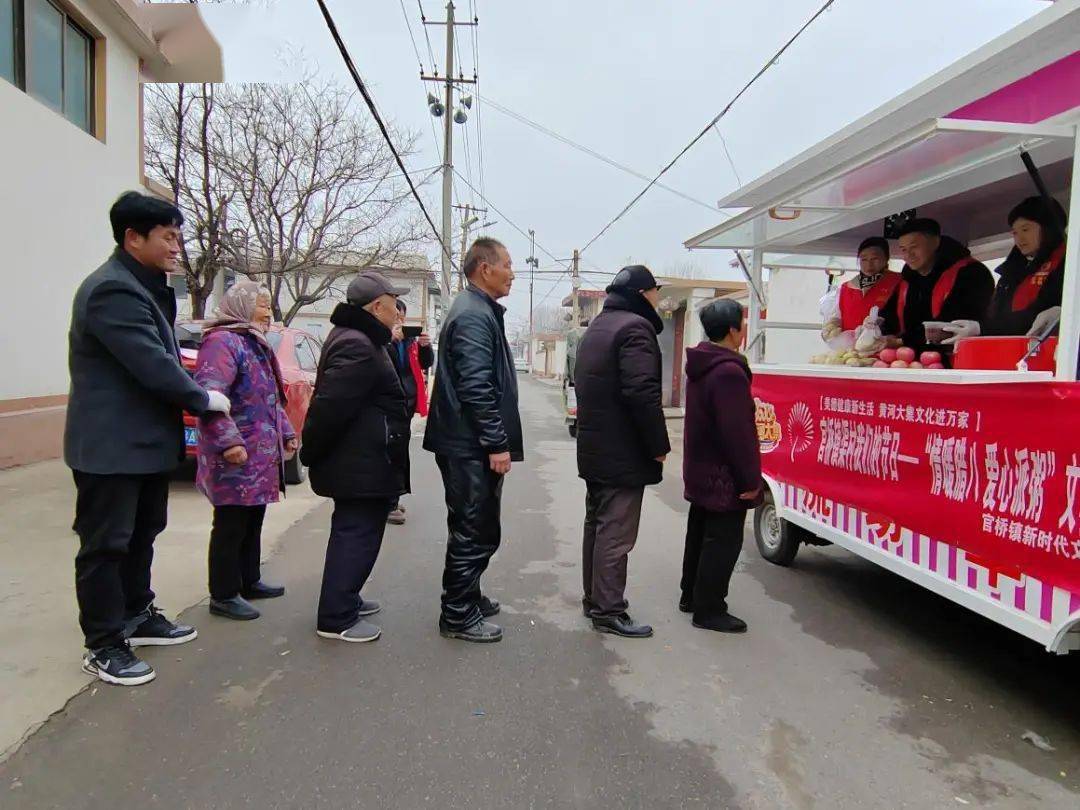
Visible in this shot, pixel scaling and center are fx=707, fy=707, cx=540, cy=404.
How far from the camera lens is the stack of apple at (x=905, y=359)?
13.2 feet

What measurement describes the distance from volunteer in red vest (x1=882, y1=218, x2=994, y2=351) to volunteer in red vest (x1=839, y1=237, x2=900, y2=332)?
119 mm

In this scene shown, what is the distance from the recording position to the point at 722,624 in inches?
154

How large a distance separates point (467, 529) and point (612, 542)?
0.79 meters

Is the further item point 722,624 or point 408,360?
point 408,360

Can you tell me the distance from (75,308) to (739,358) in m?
3.13

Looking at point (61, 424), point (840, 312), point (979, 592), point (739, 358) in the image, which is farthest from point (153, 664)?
point (61, 424)

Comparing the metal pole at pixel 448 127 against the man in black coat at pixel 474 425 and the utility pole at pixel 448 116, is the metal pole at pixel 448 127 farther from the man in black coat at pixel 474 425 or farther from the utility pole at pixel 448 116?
the man in black coat at pixel 474 425

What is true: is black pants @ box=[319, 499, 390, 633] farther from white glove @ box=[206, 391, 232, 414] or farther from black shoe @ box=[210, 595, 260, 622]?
white glove @ box=[206, 391, 232, 414]

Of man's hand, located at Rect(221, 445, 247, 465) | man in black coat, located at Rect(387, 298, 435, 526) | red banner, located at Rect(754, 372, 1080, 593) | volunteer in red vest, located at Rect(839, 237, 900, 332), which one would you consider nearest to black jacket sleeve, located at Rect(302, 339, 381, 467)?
man's hand, located at Rect(221, 445, 247, 465)

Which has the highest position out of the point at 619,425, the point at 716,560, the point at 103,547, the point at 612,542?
the point at 619,425

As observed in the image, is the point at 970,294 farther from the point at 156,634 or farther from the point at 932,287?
the point at 156,634

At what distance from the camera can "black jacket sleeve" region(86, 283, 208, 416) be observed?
2.86m

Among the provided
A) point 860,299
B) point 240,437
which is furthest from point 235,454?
point 860,299

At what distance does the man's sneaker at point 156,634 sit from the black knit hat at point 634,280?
2.80m
